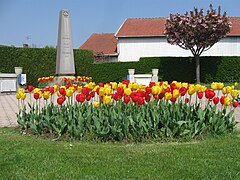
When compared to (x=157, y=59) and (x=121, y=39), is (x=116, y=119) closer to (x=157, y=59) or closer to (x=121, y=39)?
(x=157, y=59)

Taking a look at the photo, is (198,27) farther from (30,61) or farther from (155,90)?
(155,90)

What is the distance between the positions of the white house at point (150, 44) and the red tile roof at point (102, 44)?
8.55 feet

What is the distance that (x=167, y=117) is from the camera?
5371 millimetres

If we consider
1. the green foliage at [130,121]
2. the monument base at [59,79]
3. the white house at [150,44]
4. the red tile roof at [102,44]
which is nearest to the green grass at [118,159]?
the green foliage at [130,121]

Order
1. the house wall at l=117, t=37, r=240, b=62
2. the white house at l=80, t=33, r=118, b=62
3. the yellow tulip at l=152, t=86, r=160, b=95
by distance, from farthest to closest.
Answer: the white house at l=80, t=33, r=118, b=62
the house wall at l=117, t=37, r=240, b=62
the yellow tulip at l=152, t=86, r=160, b=95

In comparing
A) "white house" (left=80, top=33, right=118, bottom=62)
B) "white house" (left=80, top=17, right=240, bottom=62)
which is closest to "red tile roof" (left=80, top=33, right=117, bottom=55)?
"white house" (left=80, top=33, right=118, bottom=62)

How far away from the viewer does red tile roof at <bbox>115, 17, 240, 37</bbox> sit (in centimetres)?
3712

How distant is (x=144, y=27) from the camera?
127ft

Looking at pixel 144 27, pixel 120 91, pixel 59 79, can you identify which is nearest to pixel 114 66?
pixel 59 79

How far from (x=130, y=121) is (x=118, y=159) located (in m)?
1.09

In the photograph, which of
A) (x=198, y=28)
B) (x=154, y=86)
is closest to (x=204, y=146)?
(x=154, y=86)

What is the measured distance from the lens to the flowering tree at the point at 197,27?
20531 millimetres

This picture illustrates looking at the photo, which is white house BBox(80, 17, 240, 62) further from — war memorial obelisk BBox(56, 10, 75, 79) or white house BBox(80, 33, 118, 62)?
war memorial obelisk BBox(56, 10, 75, 79)

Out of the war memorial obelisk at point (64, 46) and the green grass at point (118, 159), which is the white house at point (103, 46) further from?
the green grass at point (118, 159)
